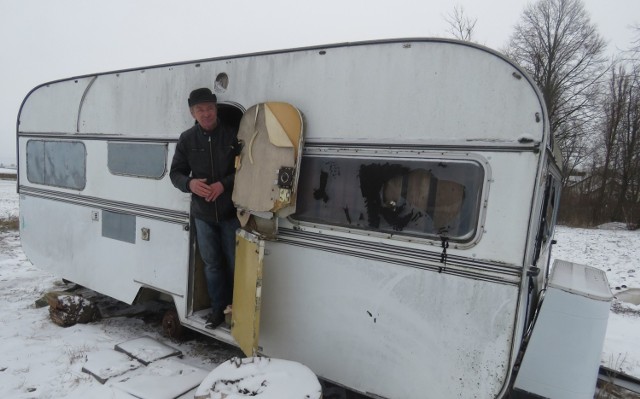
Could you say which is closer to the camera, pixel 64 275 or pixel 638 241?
pixel 64 275

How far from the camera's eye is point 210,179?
3578mm

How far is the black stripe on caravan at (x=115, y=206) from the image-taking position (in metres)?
4.00

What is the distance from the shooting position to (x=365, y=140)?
113 inches

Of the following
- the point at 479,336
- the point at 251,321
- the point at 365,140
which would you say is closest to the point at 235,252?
the point at 251,321

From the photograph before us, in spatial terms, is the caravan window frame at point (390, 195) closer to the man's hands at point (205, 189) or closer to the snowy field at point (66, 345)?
the man's hands at point (205, 189)

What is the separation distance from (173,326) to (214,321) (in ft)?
3.04

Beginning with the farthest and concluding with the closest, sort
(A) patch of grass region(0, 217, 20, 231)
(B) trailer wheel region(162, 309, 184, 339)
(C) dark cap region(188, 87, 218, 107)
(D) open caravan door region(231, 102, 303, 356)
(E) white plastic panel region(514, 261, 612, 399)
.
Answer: (A) patch of grass region(0, 217, 20, 231), (B) trailer wheel region(162, 309, 184, 339), (C) dark cap region(188, 87, 218, 107), (D) open caravan door region(231, 102, 303, 356), (E) white plastic panel region(514, 261, 612, 399)

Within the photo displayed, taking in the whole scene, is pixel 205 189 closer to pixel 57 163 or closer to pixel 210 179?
pixel 210 179

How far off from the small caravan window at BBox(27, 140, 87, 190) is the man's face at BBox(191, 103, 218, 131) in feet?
7.53

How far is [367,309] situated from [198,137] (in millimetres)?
2044

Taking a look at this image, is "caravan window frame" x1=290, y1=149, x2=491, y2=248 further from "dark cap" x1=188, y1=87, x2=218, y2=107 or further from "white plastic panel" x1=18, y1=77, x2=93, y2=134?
"white plastic panel" x1=18, y1=77, x2=93, y2=134

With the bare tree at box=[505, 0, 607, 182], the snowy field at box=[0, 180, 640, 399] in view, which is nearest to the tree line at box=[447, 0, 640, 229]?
the bare tree at box=[505, 0, 607, 182]

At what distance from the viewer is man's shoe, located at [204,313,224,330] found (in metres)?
3.76

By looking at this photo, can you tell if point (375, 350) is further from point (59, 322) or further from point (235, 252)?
point (59, 322)
